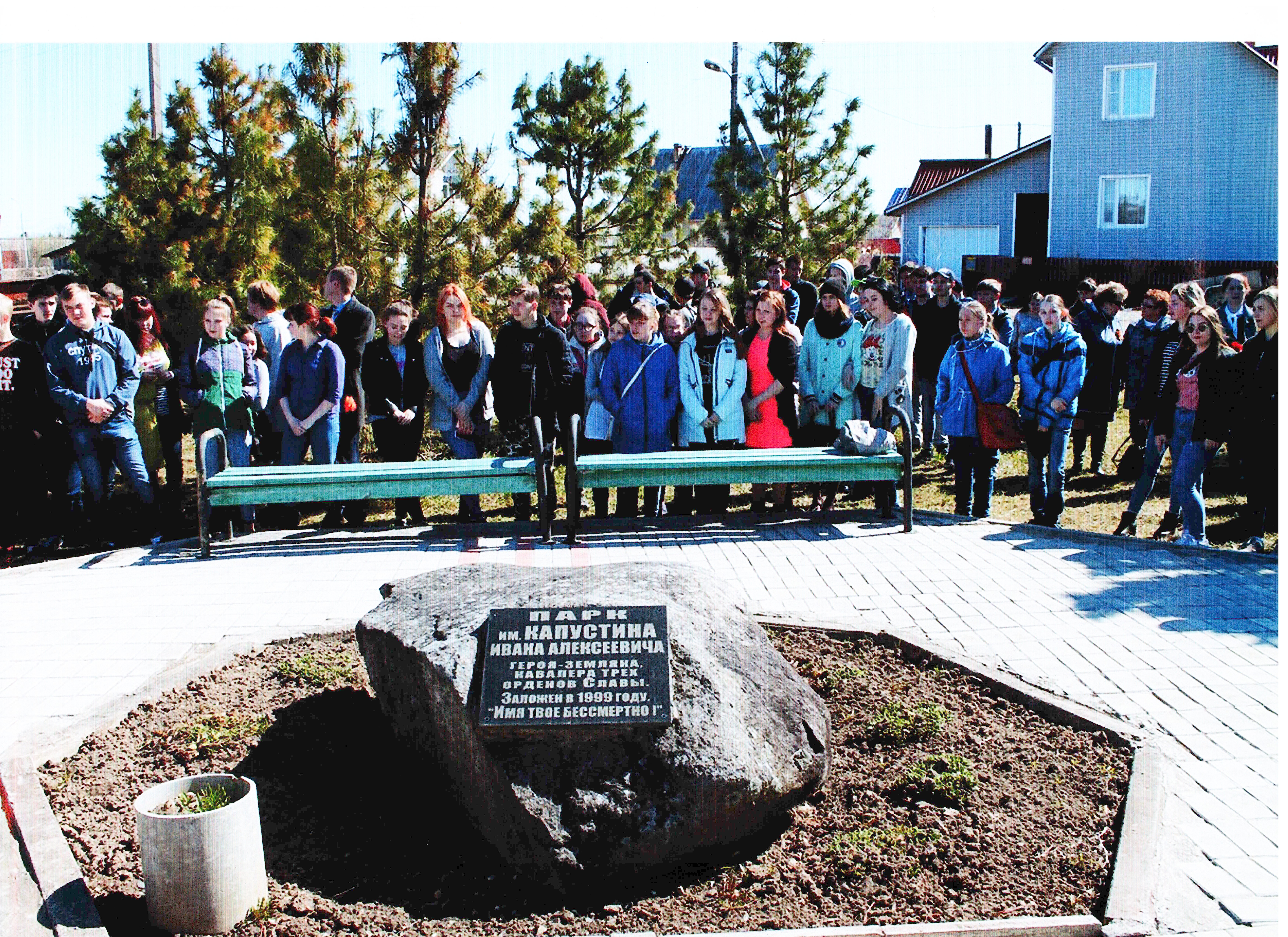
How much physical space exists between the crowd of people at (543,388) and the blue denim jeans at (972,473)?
0.9 inches

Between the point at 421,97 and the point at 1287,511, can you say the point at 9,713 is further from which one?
the point at 421,97

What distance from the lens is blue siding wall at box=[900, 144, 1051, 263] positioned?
26.3 metres

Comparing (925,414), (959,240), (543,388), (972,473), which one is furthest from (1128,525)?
(959,240)

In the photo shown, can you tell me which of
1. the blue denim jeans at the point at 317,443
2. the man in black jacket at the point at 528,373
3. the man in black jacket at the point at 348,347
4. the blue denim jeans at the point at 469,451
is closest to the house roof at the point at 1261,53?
the man in black jacket at the point at 528,373

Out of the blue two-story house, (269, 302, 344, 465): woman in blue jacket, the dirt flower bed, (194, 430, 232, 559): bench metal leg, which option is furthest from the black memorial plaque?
(269, 302, 344, 465): woman in blue jacket

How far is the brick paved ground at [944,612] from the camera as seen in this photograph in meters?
4.22

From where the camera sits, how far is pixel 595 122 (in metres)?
12.0

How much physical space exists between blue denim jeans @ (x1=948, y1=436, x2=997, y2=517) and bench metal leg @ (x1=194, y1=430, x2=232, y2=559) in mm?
5451

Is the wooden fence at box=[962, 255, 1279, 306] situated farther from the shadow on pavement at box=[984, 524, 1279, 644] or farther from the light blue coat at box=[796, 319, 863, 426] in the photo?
the light blue coat at box=[796, 319, 863, 426]

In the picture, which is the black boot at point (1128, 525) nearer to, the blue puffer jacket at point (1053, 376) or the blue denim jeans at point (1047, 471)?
the blue denim jeans at point (1047, 471)

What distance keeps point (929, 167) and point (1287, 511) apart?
102 ft

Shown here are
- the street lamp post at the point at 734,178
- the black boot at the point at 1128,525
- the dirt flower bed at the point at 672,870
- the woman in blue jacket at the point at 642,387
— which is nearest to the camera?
the dirt flower bed at the point at 672,870

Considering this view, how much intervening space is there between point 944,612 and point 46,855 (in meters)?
4.46

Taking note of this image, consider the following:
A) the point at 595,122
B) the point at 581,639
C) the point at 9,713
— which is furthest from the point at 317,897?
the point at 595,122
